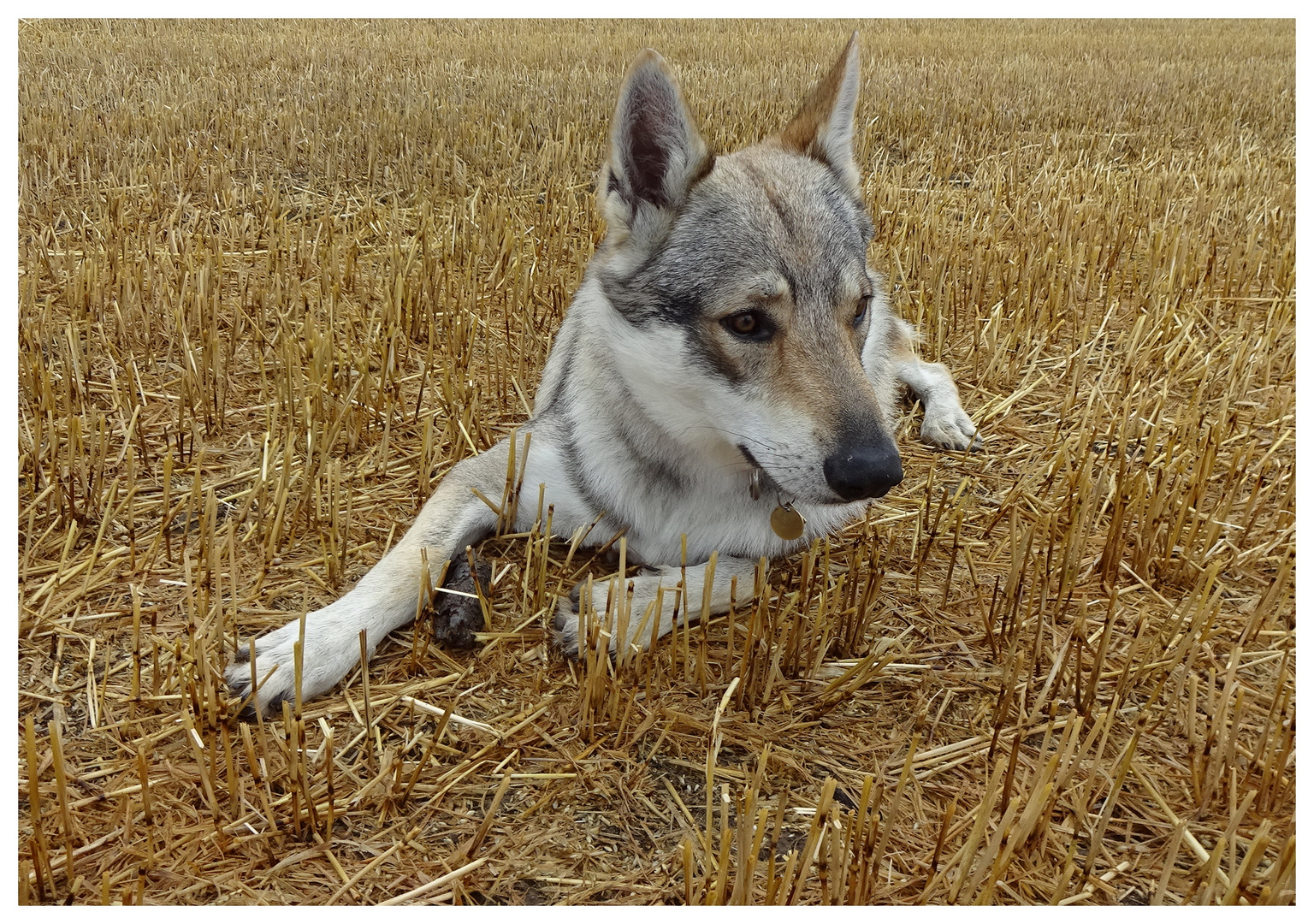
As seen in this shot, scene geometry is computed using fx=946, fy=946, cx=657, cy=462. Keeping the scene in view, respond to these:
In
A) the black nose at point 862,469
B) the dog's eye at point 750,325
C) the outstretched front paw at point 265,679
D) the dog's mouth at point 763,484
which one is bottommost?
the outstretched front paw at point 265,679

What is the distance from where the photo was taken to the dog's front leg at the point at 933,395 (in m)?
4.31

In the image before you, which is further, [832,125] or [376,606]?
[832,125]

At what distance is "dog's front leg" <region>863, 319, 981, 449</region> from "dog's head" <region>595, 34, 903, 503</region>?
4.17 feet

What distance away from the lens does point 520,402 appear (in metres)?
4.48

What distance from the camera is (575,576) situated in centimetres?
327

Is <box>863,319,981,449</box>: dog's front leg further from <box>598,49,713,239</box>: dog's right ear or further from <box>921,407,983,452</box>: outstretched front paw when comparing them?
<box>598,49,713,239</box>: dog's right ear

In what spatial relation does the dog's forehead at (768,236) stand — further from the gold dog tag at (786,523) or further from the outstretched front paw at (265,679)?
the outstretched front paw at (265,679)

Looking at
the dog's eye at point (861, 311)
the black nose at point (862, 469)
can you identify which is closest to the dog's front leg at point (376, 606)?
the black nose at point (862, 469)

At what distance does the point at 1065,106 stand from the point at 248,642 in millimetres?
10966

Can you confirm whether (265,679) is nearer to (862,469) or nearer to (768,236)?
(862,469)

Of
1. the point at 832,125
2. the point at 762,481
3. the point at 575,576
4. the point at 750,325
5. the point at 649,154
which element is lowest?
the point at 575,576

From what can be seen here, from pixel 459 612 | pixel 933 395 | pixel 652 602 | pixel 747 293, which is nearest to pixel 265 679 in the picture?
pixel 459 612

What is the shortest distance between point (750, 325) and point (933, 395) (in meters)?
2.04

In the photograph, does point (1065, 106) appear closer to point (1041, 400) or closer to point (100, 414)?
point (1041, 400)
